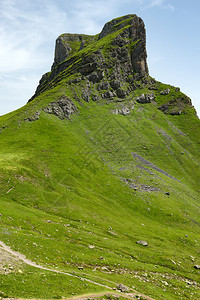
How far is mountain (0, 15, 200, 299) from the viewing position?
34.2 meters

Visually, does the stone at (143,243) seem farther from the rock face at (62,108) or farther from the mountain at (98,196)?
the rock face at (62,108)

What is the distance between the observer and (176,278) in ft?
159

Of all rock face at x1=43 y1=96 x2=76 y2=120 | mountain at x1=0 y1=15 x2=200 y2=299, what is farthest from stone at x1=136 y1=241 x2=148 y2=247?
rock face at x1=43 y1=96 x2=76 y2=120

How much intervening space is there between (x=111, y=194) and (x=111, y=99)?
368 ft

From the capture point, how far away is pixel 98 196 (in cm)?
9212

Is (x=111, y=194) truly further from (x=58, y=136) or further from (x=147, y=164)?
(x=58, y=136)

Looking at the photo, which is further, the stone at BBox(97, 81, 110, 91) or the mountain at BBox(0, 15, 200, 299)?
the stone at BBox(97, 81, 110, 91)

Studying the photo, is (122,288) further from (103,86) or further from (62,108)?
(103,86)

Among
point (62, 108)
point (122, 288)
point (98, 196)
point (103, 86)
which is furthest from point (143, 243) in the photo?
point (103, 86)

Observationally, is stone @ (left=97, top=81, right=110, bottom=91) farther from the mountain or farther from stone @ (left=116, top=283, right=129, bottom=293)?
stone @ (left=116, top=283, right=129, bottom=293)

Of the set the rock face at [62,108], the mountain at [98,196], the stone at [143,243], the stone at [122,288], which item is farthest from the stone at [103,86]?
the stone at [122,288]

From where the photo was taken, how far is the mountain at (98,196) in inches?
1347

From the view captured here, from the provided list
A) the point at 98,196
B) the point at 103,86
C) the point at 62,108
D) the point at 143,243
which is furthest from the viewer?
the point at 103,86

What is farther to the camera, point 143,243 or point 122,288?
point 143,243
